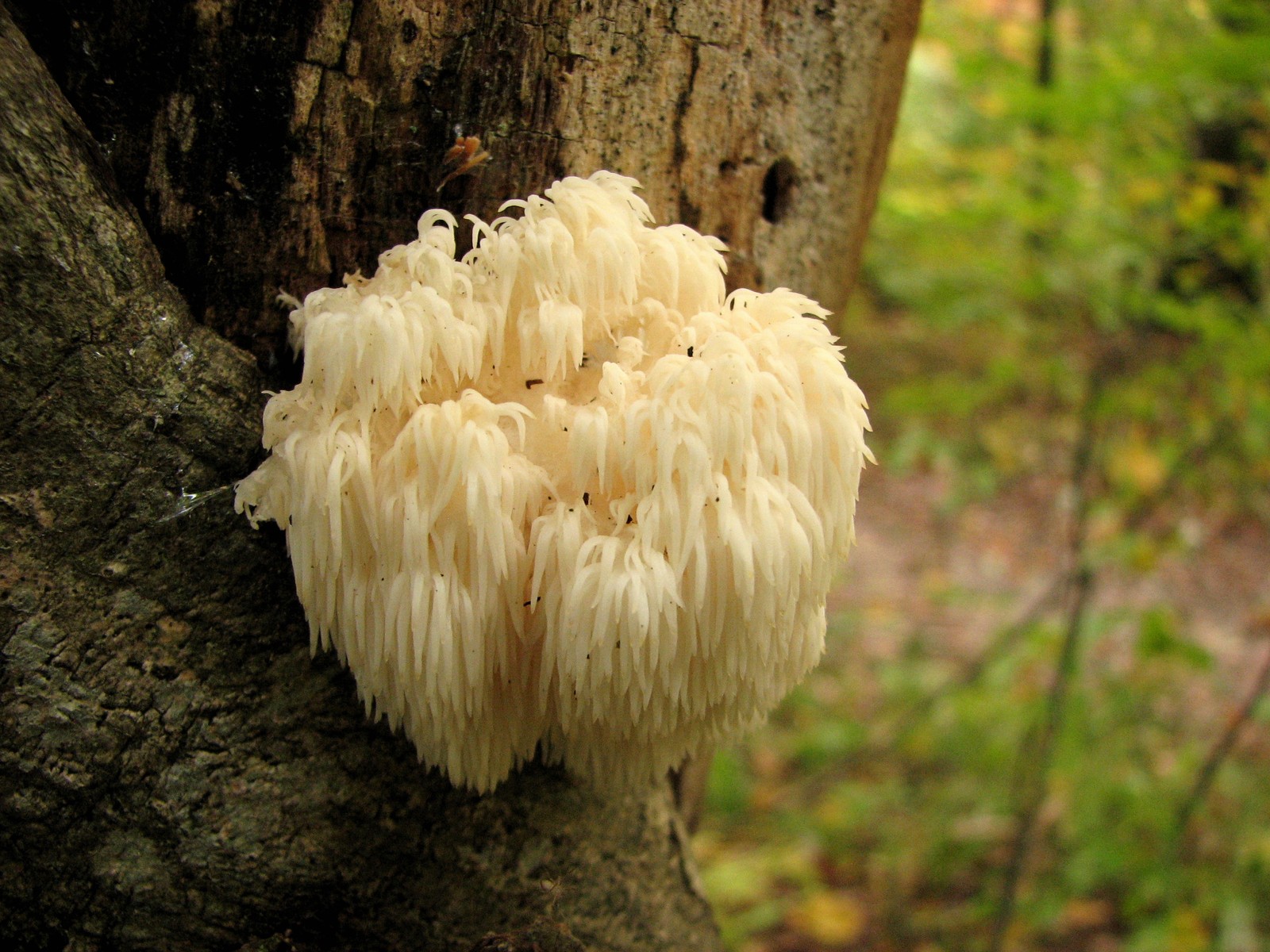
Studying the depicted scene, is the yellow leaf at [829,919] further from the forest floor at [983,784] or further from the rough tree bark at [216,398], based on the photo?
the rough tree bark at [216,398]

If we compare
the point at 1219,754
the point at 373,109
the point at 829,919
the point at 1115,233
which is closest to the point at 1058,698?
the point at 1219,754

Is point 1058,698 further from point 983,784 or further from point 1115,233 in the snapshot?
point 1115,233

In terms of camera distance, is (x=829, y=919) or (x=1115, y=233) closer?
(x=1115, y=233)

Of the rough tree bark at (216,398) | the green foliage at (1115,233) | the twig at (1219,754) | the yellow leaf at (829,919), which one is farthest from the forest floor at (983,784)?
the rough tree bark at (216,398)

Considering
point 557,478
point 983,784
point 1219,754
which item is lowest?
point 983,784

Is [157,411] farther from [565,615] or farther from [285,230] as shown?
[565,615]

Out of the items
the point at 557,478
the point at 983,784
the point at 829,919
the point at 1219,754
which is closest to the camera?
the point at 557,478

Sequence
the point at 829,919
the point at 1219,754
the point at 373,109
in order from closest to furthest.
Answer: the point at 373,109 → the point at 1219,754 → the point at 829,919
